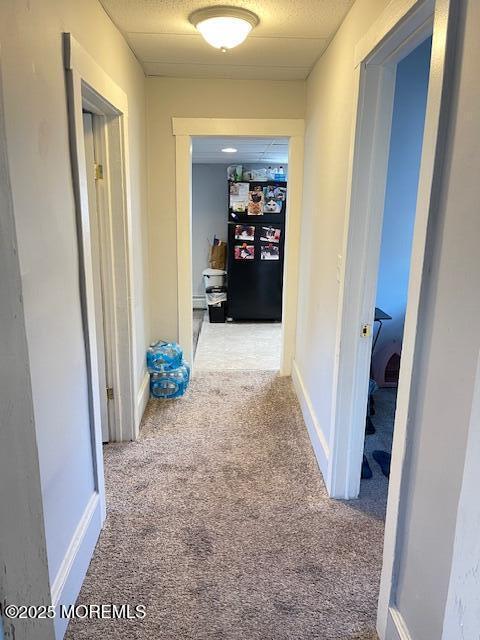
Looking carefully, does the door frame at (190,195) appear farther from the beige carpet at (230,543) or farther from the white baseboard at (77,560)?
the white baseboard at (77,560)

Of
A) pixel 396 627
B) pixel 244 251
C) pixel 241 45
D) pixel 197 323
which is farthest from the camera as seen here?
pixel 197 323

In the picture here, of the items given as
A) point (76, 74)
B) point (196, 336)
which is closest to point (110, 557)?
point (76, 74)

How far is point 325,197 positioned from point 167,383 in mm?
1745

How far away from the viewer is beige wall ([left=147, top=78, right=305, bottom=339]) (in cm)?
320

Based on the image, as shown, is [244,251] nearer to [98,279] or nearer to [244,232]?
[244,232]

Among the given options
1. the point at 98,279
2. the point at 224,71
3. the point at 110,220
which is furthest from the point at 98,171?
the point at 224,71

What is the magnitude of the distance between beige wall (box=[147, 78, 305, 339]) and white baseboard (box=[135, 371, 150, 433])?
108 cm

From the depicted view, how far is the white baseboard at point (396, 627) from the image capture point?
1.36 metres

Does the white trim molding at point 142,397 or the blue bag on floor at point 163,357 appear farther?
the blue bag on floor at point 163,357

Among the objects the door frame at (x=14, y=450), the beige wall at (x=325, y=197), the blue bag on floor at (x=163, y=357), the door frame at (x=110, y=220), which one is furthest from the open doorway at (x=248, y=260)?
the door frame at (x=14, y=450)

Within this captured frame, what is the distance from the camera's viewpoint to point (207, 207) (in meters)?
6.47

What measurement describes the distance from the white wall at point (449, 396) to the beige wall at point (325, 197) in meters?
0.88

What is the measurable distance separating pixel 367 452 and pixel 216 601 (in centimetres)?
136

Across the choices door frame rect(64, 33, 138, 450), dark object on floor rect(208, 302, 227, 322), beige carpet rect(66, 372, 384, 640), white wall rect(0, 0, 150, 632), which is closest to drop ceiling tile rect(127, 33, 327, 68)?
door frame rect(64, 33, 138, 450)
